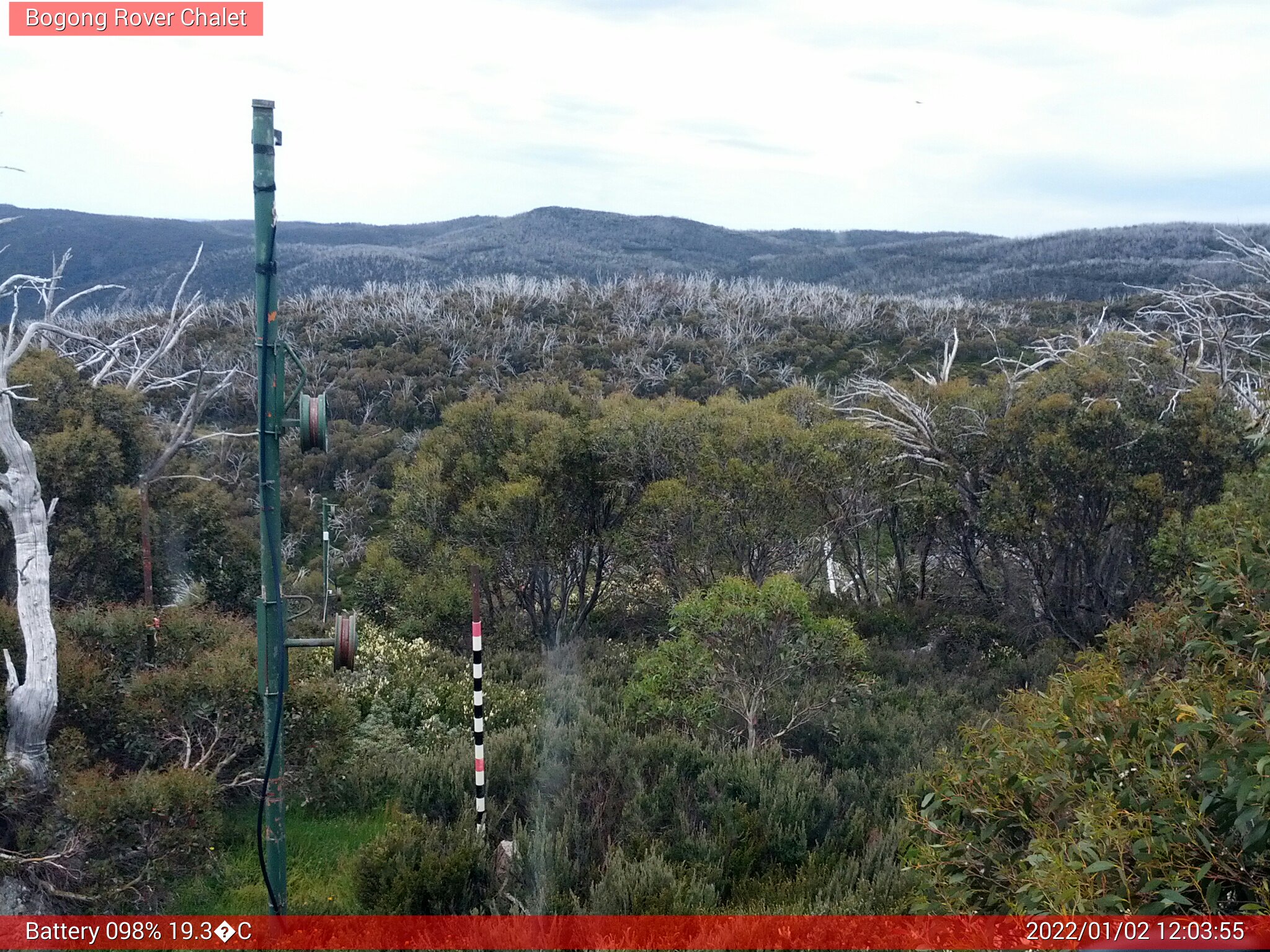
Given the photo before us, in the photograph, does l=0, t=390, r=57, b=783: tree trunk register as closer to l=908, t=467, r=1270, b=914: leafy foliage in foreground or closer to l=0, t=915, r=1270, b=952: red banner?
l=0, t=915, r=1270, b=952: red banner

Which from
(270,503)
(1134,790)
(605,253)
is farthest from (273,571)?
(605,253)

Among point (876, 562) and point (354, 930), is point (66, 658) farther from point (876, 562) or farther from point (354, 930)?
point (876, 562)

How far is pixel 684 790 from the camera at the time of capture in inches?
272

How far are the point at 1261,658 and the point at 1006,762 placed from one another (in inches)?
41.4

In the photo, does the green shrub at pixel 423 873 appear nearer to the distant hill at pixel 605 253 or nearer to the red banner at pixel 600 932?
the red banner at pixel 600 932

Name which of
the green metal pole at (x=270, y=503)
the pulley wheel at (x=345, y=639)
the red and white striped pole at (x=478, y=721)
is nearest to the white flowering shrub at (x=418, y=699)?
the red and white striped pole at (x=478, y=721)

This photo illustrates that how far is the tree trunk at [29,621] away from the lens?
6.85 m

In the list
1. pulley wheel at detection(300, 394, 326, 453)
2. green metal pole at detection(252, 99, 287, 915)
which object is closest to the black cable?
green metal pole at detection(252, 99, 287, 915)

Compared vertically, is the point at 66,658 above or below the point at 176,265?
below

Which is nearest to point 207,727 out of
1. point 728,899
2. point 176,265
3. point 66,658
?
point 66,658

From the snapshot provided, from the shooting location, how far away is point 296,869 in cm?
694

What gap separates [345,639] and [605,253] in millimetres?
72675

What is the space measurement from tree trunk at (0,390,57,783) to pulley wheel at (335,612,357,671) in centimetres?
336

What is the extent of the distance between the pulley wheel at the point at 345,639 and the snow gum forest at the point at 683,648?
56.8 inches
